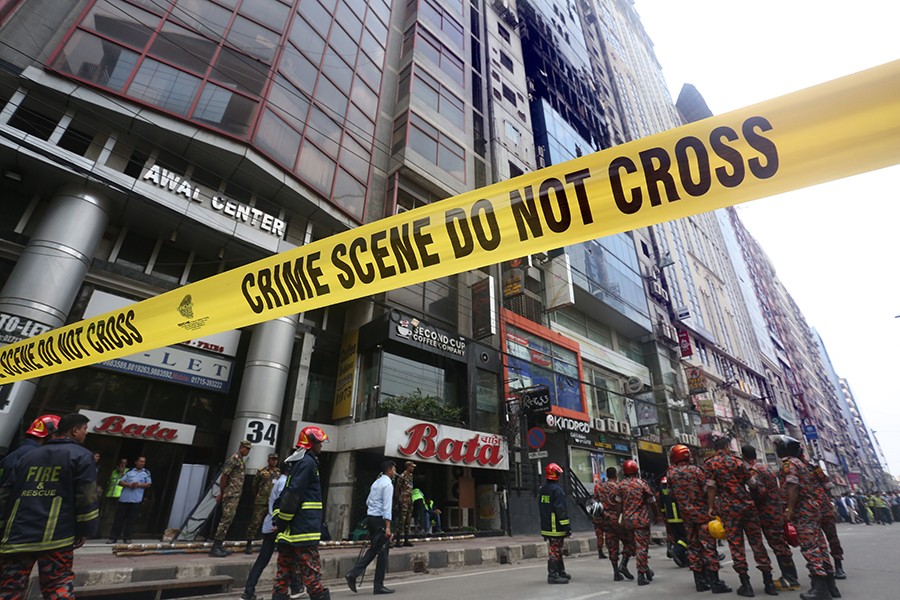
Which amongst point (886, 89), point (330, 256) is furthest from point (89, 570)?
point (886, 89)

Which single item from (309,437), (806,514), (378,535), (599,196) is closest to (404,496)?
(378,535)

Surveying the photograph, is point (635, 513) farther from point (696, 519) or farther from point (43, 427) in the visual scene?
point (43, 427)

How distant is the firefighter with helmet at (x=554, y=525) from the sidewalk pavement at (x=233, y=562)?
2761 mm

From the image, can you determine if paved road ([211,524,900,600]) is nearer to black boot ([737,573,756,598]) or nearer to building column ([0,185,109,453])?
black boot ([737,573,756,598])

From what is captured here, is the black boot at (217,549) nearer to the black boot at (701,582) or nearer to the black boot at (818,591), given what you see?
the black boot at (701,582)

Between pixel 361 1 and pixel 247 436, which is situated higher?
pixel 361 1

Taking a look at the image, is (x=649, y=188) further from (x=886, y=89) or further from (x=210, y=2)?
(x=210, y=2)

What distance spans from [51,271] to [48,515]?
374 inches

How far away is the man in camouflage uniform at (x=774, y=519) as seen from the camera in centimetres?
556

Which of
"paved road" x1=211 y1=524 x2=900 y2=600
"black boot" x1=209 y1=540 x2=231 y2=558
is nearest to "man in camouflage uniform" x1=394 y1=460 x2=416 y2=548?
"paved road" x1=211 y1=524 x2=900 y2=600

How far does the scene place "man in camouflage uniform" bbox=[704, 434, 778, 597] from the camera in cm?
557

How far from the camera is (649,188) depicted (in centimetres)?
293

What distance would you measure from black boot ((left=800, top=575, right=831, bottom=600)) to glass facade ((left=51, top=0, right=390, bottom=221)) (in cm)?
1537

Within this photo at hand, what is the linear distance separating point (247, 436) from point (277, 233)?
655 cm
